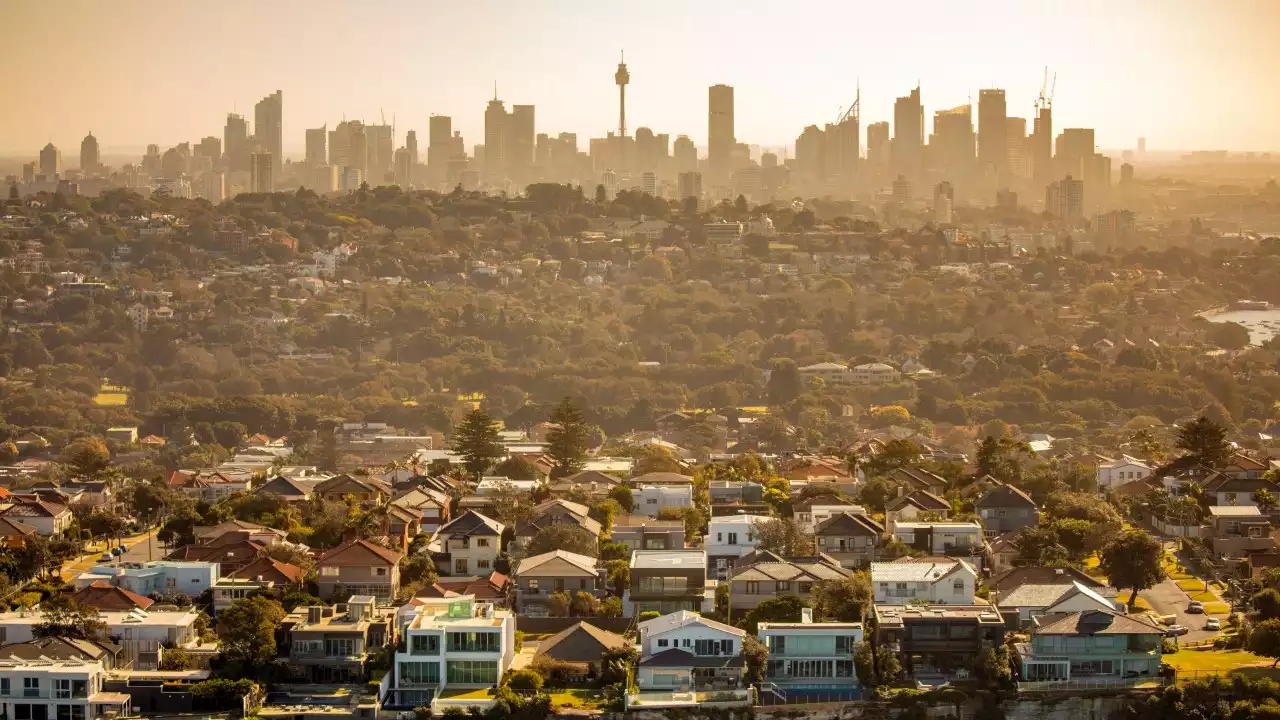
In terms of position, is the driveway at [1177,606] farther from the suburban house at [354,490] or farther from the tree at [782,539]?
the suburban house at [354,490]

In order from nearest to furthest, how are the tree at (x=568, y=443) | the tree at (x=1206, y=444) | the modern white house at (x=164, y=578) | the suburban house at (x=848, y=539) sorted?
1. the modern white house at (x=164, y=578)
2. the suburban house at (x=848, y=539)
3. the tree at (x=1206, y=444)
4. the tree at (x=568, y=443)

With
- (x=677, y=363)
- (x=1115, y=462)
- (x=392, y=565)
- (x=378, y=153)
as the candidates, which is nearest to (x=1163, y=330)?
(x=677, y=363)

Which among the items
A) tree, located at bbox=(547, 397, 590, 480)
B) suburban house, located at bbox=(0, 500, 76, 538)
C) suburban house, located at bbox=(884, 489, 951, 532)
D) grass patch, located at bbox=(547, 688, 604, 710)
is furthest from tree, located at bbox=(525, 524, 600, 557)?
tree, located at bbox=(547, 397, 590, 480)

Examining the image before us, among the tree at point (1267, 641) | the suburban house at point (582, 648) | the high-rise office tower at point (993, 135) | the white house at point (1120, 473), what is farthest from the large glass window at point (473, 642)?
the high-rise office tower at point (993, 135)

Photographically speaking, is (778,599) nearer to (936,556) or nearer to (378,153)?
(936,556)

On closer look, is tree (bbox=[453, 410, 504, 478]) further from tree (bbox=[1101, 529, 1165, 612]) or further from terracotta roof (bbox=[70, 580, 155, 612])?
tree (bbox=[1101, 529, 1165, 612])
